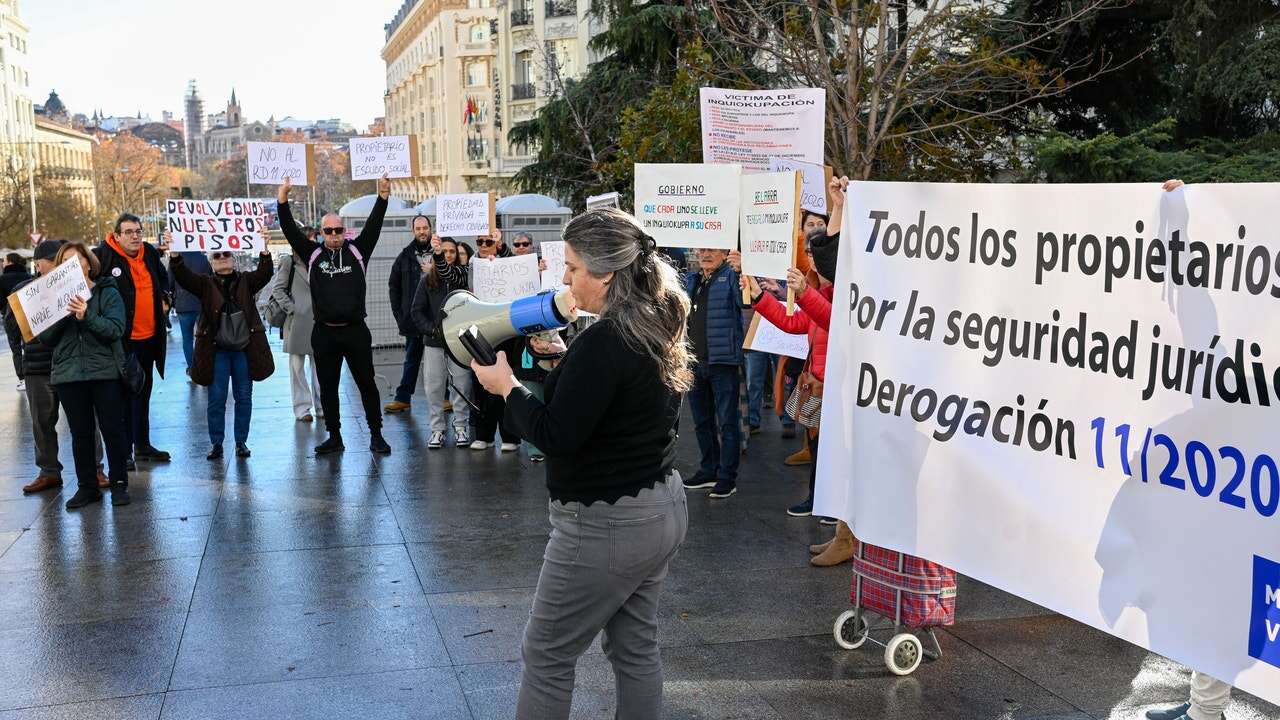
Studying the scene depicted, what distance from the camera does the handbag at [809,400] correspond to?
7562 millimetres

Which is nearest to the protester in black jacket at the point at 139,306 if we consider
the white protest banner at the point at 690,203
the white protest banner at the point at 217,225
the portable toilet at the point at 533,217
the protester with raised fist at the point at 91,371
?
the white protest banner at the point at 217,225

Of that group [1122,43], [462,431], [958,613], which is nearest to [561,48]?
[1122,43]

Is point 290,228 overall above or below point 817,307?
above

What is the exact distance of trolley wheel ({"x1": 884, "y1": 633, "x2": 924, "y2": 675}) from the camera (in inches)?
205

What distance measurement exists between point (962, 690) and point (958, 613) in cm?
106

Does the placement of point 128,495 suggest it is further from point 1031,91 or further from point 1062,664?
point 1031,91

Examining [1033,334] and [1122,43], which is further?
[1122,43]

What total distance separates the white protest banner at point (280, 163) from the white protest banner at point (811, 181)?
207 inches

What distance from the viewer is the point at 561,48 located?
48.9m

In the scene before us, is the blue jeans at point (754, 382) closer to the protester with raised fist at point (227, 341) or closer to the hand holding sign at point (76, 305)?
the protester with raised fist at point (227, 341)

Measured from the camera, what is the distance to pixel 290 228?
1006 cm

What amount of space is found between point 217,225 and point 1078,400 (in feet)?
29.6

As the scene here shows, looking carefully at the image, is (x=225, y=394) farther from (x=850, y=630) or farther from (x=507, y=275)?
(x=850, y=630)

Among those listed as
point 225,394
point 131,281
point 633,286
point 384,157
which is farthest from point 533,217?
point 633,286
